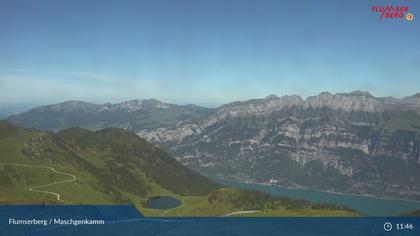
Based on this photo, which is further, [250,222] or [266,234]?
[250,222]

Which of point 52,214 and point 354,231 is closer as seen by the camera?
point 354,231

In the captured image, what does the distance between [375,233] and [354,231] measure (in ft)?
20.6

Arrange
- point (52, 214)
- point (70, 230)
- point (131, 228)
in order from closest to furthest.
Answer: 1. point (70, 230)
2. point (131, 228)
3. point (52, 214)

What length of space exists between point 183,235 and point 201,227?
9471 millimetres

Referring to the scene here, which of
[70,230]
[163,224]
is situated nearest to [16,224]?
[70,230]

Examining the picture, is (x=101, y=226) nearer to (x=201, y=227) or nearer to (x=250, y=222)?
(x=201, y=227)

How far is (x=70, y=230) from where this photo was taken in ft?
356

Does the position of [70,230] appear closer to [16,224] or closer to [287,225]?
[16,224]

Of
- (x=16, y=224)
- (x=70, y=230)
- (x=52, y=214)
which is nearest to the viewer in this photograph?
(x=70, y=230)

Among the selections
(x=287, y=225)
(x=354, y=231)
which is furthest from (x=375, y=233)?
(x=287, y=225)

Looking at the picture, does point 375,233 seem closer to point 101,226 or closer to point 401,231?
point 401,231

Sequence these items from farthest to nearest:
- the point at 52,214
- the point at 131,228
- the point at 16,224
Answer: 1. the point at 52,214
2. the point at 131,228
3. the point at 16,224

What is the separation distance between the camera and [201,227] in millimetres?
118188

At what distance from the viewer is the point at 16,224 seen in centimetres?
11662
